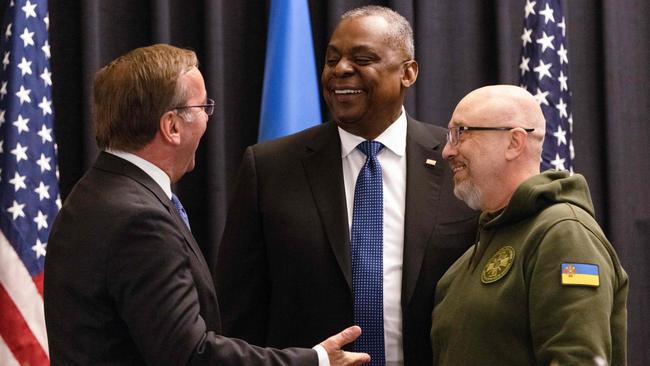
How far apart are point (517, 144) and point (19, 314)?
7.15ft

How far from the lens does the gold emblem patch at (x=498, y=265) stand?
96.8 inches

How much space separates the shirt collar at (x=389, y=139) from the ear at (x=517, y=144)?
0.63 metres

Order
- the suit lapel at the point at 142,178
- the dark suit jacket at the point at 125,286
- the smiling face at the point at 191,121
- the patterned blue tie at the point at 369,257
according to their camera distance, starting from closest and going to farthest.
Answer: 1. the dark suit jacket at the point at 125,286
2. the suit lapel at the point at 142,178
3. the smiling face at the point at 191,121
4. the patterned blue tie at the point at 369,257

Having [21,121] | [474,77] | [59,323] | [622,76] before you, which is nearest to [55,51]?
[21,121]

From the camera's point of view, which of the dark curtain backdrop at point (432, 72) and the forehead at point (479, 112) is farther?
the dark curtain backdrop at point (432, 72)

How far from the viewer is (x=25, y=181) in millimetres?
3861

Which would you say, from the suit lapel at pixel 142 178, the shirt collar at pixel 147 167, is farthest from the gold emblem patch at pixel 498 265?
the shirt collar at pixel 147 167

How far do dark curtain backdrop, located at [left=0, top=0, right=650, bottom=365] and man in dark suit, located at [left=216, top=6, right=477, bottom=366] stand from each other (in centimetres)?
130

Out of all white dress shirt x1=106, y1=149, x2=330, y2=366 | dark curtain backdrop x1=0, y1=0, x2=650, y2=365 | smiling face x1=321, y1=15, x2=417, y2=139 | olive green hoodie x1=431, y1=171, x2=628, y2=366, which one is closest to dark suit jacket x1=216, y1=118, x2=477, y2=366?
smiling face x1=321, y1=15, x2=417, y2=139

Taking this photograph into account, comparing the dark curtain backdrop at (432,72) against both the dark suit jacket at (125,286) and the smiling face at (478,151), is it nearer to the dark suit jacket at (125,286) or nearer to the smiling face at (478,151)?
the smiling face at (478,151)

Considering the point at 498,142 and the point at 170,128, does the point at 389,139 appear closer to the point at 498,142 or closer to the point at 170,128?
the point at 498,142

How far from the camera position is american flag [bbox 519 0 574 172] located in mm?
4289

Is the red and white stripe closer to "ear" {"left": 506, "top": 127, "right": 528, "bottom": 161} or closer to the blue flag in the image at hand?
the blue flag

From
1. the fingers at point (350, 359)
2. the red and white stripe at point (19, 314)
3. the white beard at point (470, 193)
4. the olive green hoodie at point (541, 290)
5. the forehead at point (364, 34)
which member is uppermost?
the forehead at point (364, 34)
